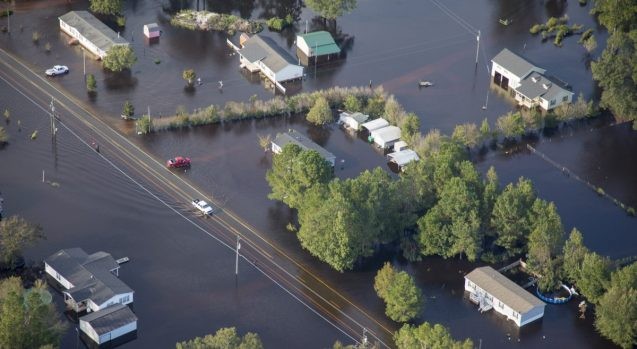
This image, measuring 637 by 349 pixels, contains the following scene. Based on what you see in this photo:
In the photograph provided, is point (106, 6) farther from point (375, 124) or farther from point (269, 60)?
point (375, 124)

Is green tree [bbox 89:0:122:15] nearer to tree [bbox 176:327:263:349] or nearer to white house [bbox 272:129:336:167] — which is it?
white house [bbox 272:129:336:167]

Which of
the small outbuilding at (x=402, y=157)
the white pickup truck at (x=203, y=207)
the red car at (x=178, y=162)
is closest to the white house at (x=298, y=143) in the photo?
the small outbuilding at (x=402, y=157)

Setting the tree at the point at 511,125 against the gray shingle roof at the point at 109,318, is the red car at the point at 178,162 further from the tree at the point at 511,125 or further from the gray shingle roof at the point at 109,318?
the tree at the point at 511,125

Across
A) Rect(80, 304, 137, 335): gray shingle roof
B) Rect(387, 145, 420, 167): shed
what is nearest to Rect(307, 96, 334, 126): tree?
Rect(387, 145, 420, 167): shed

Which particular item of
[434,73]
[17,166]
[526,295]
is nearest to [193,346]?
[526,295]

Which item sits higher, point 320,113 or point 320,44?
point 320,44

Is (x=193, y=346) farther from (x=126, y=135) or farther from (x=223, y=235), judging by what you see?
(x=126, y=135)

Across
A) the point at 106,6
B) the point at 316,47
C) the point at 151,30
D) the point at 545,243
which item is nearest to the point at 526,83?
the point at 316,47
